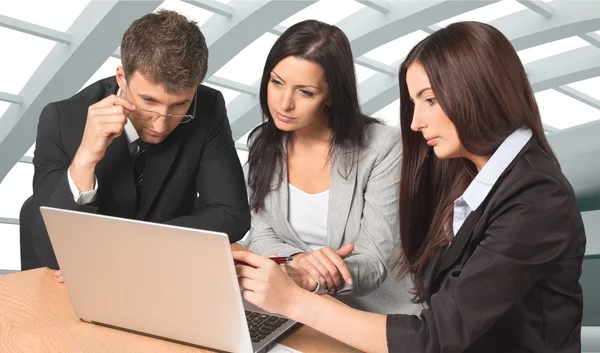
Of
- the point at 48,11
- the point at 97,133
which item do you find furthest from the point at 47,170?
the point at 48,11

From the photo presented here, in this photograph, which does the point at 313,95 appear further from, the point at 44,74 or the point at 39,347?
the point at 44,74

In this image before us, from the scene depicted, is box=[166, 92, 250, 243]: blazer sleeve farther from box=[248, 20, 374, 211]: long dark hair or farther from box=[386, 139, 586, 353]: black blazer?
box=[386, 139, 586, 353]: black blazer

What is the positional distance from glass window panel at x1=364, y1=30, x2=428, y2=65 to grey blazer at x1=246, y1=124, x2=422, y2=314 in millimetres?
11119

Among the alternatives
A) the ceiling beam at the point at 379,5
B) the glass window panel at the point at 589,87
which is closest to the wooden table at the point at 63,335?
the ceiling beam at the point at 379,5

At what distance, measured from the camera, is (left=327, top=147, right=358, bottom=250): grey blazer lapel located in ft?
9.39

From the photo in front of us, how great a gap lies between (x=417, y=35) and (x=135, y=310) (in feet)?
40.5

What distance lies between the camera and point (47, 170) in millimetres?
2623

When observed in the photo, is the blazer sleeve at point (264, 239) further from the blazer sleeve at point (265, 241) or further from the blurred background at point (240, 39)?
the blurred background at point (240, 39)

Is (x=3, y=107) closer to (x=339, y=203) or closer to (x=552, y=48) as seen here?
(x=552, y=48)

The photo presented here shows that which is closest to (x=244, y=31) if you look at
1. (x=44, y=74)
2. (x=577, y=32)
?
(x=44, y=74)

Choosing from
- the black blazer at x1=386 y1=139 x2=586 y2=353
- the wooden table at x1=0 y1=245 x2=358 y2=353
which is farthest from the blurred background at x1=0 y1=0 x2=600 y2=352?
the black blazer at x1=386 y1=139 x2=586 y2=353

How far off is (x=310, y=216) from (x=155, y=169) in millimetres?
628

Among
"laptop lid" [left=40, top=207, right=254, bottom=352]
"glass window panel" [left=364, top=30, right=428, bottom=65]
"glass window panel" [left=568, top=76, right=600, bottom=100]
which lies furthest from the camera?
"glass window panel" [left=568, top=76, right=600, bottom=100]

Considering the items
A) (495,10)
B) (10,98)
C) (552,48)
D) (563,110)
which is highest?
(10,98)
